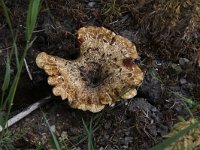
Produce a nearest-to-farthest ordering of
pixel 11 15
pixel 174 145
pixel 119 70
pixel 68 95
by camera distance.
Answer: pixel 174 145, pixel 68 95, pixel 119 70, pixel 11 15

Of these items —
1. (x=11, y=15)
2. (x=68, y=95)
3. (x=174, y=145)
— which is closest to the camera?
(x=174, y=145)

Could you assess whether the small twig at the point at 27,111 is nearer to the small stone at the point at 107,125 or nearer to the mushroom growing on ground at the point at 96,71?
the mushroom growing on ground at the point at 96,71

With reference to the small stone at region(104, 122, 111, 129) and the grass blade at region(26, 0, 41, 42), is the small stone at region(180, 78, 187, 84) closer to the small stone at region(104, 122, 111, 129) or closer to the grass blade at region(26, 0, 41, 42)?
the small stone at region(104, 122, 111, 129)

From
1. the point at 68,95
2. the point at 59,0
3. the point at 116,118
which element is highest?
the point at 59,0

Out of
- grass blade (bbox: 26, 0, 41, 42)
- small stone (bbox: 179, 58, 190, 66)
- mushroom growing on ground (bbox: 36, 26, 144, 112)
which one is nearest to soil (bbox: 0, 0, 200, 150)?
small stone (bbox: 179, 58, 190, 66)

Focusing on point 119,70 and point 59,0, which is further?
point 59,0

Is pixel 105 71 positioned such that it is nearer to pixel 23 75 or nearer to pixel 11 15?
pixel 23 75

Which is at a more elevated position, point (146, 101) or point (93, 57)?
point (93, 57)

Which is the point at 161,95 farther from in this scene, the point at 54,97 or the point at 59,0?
the point at 59,0

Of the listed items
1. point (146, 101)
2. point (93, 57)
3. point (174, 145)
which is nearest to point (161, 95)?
point (146, 101)
